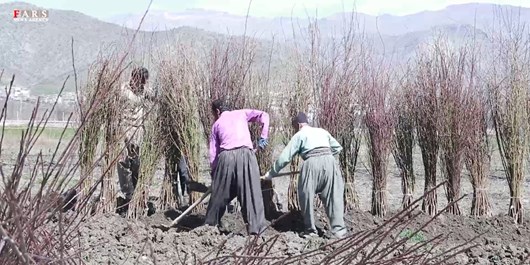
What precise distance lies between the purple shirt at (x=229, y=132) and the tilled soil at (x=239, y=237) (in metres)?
0.84

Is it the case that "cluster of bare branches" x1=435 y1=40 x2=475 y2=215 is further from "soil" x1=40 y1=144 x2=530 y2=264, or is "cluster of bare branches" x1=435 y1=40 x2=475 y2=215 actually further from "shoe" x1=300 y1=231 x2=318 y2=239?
"shoe" x1=300 y1=231 x2=318 y2=239

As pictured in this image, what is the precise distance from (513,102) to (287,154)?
9.63 ft

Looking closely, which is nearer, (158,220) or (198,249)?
(198,249)

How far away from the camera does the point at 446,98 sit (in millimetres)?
8812

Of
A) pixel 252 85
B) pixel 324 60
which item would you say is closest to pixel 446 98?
pixel 324 60

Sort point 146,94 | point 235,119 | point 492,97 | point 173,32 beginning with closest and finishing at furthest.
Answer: point 235,119, point 146,94, point 492,97, point 173,32

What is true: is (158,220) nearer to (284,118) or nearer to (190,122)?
(190,122)

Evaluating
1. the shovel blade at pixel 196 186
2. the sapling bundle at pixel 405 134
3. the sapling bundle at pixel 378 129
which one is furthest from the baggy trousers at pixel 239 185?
the sapling bundle at pixel 405 134

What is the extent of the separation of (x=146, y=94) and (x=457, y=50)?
148 inches

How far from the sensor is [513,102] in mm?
8828

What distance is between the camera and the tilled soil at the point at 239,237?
6.46m

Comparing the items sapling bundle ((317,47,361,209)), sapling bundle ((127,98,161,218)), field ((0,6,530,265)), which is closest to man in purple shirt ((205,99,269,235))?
field ((0,6,530,265))

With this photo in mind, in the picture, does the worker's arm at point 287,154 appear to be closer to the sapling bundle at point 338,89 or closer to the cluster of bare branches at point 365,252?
the sapling bundle at point 338,89

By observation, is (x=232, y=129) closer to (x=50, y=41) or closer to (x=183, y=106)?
(x=183, y=106)
